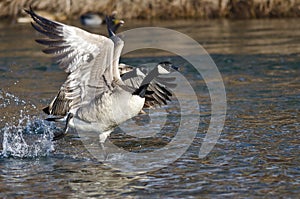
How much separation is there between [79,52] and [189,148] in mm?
1699

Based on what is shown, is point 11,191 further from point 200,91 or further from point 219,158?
point 200,91

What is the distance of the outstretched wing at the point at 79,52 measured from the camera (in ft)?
24.2

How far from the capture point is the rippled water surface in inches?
254

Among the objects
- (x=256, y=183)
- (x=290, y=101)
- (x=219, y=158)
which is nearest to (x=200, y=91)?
(x=290, y=101)

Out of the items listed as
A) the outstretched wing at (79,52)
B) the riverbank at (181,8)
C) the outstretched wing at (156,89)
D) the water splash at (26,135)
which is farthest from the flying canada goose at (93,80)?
the riverbank at (181,8)

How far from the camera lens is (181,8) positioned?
2167cm

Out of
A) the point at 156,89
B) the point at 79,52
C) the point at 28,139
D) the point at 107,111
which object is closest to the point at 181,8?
the point at 156,89

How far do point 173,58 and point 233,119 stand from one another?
5953 mm

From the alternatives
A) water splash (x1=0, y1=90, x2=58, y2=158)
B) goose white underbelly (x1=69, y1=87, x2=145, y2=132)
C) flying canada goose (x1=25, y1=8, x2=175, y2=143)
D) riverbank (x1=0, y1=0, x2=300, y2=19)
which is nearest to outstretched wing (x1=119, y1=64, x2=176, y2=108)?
flying canada goose (x1=25, y1=8, x2=175, y2=143)

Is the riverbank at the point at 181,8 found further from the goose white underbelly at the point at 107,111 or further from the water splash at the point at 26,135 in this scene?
the goose white underbelly at the point at 107,111

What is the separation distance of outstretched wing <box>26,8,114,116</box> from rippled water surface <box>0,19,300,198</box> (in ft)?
2.85

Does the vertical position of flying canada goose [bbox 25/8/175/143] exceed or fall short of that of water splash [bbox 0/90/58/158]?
it exceeds it

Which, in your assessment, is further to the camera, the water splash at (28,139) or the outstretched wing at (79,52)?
the water splash at (28,139)

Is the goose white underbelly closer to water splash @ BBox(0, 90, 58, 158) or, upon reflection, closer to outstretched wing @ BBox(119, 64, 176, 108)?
water splash @ BBox(0, 90, 58, 158)
